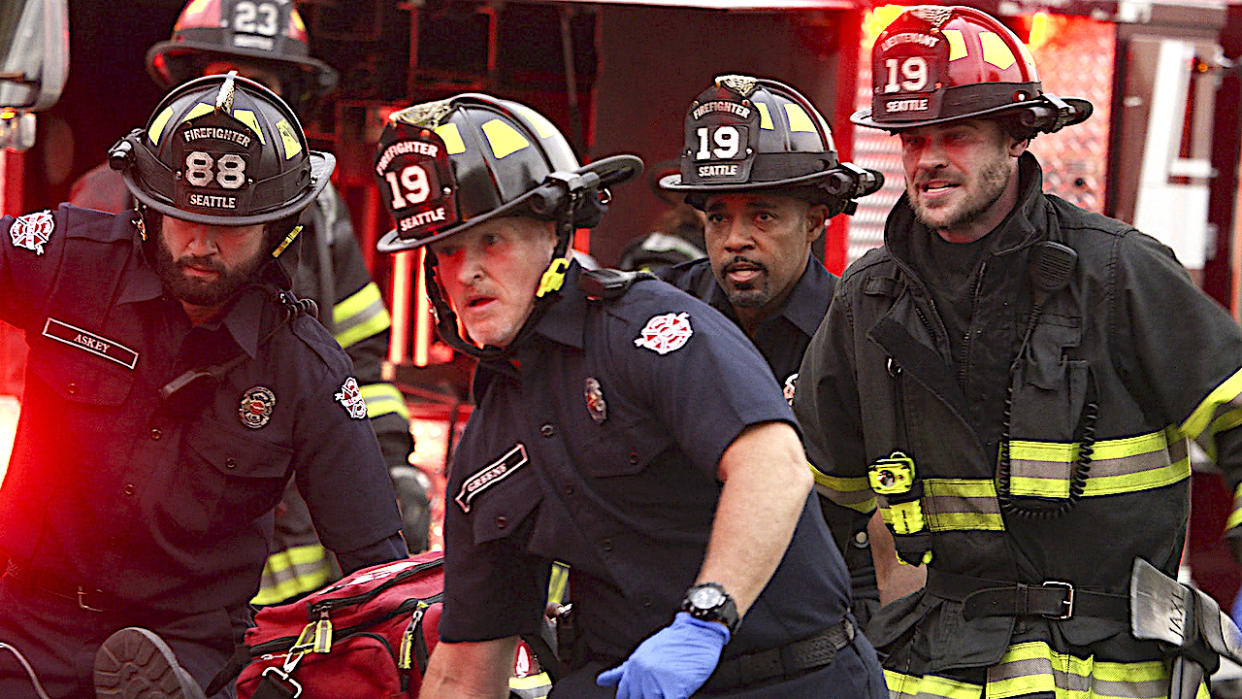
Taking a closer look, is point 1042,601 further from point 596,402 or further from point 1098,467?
point 596,402

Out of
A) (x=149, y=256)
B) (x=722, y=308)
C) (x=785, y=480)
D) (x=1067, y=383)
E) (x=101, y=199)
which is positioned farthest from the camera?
(x=101, y=199)

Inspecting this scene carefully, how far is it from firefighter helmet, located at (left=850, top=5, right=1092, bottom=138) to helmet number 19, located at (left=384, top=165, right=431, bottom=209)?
1.25 meters

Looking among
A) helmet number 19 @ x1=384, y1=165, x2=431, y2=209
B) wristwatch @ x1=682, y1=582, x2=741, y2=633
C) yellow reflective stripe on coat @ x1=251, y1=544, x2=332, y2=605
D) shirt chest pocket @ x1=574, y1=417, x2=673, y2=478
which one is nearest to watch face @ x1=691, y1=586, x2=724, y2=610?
wristwatch @ x1=682, y1=582, x2=741, y2=633

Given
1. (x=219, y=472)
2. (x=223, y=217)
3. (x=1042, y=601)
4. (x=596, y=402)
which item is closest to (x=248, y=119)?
(x=223, y=217)

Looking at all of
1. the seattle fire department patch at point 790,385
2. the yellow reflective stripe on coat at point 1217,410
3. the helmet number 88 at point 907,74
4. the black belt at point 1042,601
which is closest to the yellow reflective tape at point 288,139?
the helmet number 88 at point 907,74

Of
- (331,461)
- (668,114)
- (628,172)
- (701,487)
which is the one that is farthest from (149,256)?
(668,114)

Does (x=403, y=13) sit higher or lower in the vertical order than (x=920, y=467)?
higher

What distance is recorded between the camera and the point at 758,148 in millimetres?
4902

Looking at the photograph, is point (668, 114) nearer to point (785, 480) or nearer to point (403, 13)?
point (403, 13)

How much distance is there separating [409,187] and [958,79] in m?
1.35

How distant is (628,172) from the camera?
10.9 feet

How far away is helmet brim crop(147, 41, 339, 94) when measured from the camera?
6.03 metres

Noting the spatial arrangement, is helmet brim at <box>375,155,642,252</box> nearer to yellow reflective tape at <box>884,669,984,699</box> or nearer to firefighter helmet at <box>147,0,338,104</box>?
yellow reflective tape at <box>884,669,984,699</box>

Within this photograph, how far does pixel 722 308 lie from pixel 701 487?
1.91 meters
